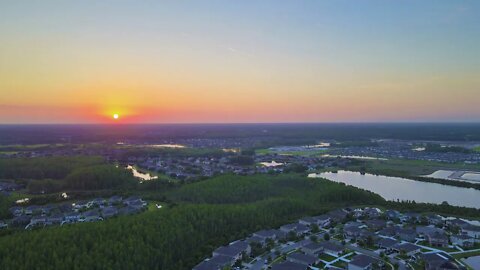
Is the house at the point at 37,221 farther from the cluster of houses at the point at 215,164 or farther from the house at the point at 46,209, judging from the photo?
the cluster of houses at the point at 215,164

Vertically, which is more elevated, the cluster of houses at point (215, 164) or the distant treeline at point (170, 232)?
the distant treeline at point (170, 232)

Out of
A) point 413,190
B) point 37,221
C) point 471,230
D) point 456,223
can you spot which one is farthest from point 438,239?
point 37,221

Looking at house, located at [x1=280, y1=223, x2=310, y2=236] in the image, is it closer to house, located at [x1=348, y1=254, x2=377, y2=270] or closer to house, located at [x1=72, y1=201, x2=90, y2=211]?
house, located at [x1=348, y1=254, x2=377, y2=270]

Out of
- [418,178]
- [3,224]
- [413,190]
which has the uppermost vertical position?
[3,224]

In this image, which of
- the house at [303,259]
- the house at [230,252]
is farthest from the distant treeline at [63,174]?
the house at [303,259]

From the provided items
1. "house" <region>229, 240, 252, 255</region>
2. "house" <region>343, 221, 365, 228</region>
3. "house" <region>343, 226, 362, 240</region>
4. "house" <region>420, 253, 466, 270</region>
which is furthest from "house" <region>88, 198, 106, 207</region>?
"house" <region>420, 253, 466, 270</region>

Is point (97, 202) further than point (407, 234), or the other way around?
point (97, 202)

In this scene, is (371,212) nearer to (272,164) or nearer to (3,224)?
(3,224)

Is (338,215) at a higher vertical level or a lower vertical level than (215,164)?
higher
